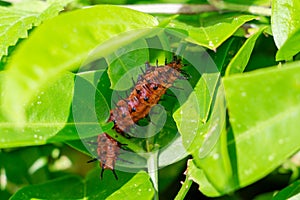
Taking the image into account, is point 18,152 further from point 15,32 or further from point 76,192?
point 15,32

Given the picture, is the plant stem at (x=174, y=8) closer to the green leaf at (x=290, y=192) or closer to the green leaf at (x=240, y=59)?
the green leaf at (x=240, y=59)

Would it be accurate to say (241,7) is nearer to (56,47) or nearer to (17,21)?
(17,21)

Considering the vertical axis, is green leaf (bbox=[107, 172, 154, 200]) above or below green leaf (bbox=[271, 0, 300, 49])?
below

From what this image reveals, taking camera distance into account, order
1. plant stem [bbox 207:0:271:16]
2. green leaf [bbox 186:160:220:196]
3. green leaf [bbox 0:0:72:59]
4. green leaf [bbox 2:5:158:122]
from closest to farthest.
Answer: green leaf [bbox 2:5:158:122] → green leaf [bbox 186:160:220:196] → green leaf [bbox 0:0:72:59] → plant stem [bbox 207:0:271:16]

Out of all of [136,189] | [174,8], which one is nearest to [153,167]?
[136,189]

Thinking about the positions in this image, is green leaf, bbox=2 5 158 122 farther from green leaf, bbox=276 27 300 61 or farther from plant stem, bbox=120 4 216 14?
plant stem, bbox=120 4 216 14

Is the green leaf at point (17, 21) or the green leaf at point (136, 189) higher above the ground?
the green leaf at point (17, 21)

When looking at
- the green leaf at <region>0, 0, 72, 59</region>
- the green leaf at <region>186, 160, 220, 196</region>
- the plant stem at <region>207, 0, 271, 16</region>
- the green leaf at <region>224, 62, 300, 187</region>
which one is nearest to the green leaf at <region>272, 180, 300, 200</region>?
the green leaf at <region>186, 160, 220, 196</region>

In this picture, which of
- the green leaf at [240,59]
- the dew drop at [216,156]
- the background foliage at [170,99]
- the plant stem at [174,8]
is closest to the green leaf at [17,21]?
the background foliage at [170,99]
